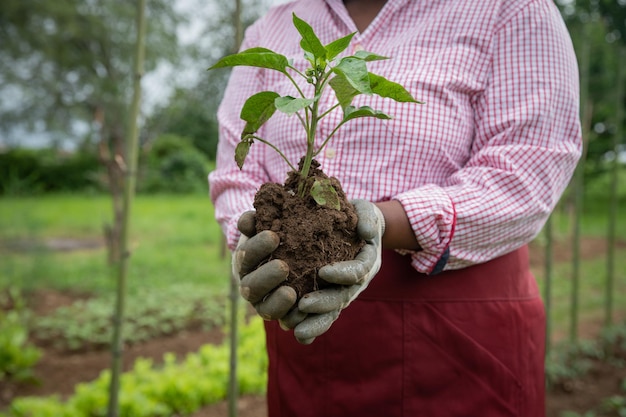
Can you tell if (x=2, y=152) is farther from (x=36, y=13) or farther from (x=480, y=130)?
(x=480, y=130)

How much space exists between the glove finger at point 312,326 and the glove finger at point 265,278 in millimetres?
94

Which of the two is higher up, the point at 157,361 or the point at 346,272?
the point at 346,272

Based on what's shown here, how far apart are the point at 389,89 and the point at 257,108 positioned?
28cm

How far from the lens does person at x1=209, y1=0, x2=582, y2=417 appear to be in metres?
1.31

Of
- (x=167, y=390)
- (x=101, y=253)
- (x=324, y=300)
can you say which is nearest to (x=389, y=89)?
(x=324, y=300)

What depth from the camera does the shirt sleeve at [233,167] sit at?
1.51 m

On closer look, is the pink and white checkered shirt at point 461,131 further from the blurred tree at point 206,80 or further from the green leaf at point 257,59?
the blurred tree at point 206,80

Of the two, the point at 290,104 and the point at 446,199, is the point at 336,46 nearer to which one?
the point at 290,104

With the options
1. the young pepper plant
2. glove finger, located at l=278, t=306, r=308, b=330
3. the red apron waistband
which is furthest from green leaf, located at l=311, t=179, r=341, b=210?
the red apron waistband

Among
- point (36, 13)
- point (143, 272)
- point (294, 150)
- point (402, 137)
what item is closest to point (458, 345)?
point (402, 137)

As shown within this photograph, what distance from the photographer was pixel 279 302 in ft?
3.46

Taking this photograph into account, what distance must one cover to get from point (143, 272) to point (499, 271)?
241 inches

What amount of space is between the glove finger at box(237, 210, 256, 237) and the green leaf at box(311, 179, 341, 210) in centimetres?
15

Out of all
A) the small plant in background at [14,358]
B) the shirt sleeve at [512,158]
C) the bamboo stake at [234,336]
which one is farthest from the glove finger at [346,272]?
the small plant in background at [14,358]
